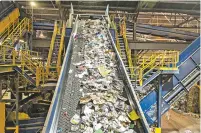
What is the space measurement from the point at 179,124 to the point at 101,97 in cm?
905

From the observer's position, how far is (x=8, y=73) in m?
8.21

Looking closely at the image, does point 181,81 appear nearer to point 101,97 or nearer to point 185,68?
point 185,68

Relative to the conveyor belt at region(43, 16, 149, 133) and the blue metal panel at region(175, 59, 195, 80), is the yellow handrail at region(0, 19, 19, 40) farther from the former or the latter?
the blue metal panel at region(175, 59, 195, 80)

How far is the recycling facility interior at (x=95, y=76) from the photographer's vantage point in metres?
4.37

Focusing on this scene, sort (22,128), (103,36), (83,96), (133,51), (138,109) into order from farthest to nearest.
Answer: (133,51), (103,36), (22,128), (83,96), (138,109)

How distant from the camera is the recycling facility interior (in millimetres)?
4367

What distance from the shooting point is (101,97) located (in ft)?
16.2

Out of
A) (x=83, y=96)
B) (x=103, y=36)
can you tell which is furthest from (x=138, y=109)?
(x=103, y=36)

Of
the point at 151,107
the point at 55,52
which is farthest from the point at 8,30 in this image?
the point at 151,107

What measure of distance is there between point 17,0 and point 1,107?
728 centimetres

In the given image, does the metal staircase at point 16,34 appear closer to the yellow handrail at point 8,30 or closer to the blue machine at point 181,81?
the yellow handrail at point 8,30

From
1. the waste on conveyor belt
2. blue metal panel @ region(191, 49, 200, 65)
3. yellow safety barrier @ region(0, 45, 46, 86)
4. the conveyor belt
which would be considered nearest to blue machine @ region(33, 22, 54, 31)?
yellow safety barrier @ region(0, 45, 46, 86)

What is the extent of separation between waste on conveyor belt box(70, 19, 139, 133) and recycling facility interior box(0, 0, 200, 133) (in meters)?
0.02

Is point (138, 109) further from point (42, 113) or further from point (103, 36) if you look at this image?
point (42, 113)
